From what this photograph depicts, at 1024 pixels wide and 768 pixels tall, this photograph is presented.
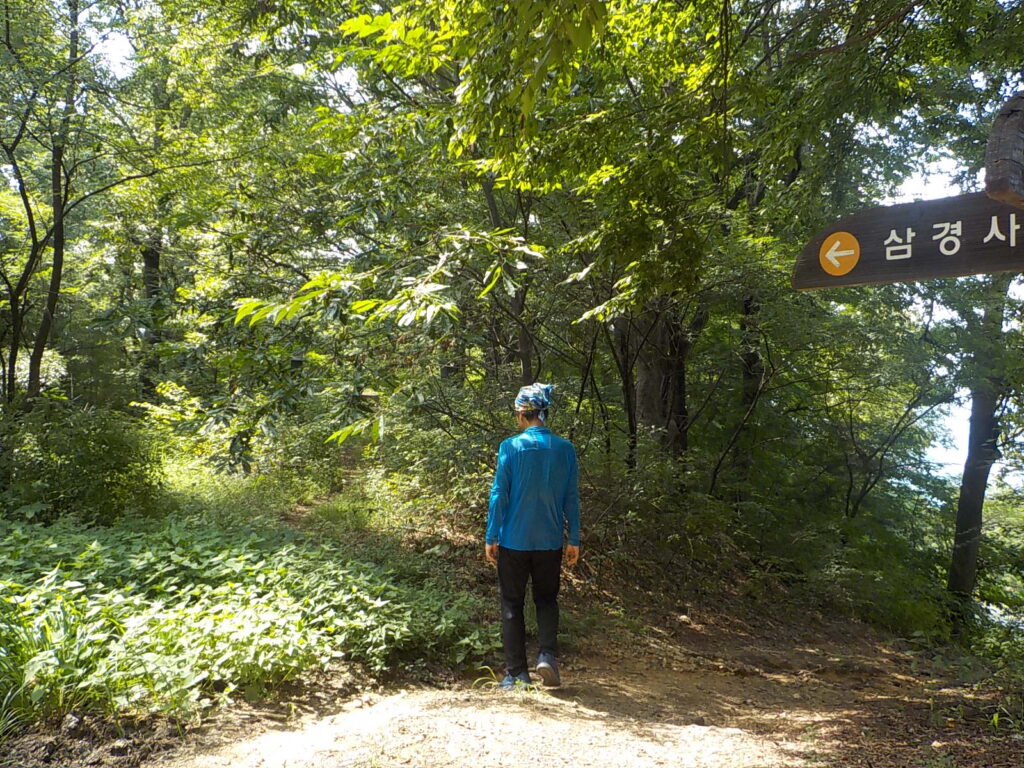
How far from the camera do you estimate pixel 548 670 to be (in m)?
4.55

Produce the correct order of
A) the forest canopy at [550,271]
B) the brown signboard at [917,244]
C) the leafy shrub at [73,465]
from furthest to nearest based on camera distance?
1. the leafy shrub at [73,465]
2. the forest canopy at [550,271]
3. the brown signboard at [917,244]

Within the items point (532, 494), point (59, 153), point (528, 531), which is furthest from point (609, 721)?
point (59, 153)

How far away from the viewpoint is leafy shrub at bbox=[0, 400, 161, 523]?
7359 mm

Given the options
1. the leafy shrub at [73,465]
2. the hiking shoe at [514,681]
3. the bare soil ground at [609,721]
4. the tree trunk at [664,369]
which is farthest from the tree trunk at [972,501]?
the leafy shrub at [73,465]

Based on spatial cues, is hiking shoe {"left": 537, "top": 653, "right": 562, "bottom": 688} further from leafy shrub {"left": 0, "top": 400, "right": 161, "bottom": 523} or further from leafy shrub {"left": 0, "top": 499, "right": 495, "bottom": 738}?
leafy shrub {"left": 0, "top": 400, "right": 161, "bottom": 523}

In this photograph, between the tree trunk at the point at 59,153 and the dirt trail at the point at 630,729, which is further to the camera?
the tree trunk at the point at 59,153

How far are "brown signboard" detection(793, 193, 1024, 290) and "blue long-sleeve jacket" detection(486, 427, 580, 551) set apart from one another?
77.6 inches

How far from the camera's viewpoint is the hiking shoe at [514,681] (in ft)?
14.7

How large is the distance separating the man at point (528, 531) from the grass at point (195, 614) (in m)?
0.67

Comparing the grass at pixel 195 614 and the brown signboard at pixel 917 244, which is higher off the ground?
the brown signboard at pixel 917 244

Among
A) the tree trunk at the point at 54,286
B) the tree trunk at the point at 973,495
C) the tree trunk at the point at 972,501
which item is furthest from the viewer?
the tree trunk at the point at 972,501

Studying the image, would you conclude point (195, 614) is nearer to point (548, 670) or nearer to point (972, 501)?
point (548, 670)

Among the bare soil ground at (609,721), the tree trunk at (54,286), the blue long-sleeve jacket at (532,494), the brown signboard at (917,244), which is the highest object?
the tree trunk at (54,286)

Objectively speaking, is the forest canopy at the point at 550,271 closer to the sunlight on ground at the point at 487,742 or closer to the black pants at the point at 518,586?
the black pants at the point at 518,586
